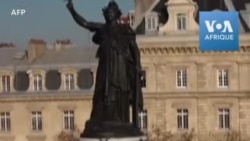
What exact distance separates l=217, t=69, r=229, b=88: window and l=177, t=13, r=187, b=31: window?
3.55 meters

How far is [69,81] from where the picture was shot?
6806 cm

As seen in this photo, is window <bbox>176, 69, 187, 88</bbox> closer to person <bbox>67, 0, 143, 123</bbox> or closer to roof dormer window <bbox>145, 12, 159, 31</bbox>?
roof dormer window <bbox>145, 12, 159, 31</bbox>

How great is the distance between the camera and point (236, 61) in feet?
210

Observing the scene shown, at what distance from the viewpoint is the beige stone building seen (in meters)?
64.3

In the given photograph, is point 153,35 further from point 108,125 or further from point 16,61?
point 108,125

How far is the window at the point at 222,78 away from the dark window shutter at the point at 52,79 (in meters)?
10.7

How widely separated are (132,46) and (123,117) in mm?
1302

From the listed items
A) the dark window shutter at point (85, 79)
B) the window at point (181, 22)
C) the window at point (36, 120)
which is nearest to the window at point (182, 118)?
the window at point (181, 22)

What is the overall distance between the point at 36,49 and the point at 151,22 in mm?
9086

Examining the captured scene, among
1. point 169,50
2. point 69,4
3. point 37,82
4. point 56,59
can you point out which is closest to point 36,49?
point 56,59

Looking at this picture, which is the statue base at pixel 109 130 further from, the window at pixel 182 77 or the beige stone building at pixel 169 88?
the window at pixel 182 77

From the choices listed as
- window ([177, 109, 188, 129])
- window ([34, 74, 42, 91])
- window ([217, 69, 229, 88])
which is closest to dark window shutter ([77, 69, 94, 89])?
window ([34, 74, 42, 91])

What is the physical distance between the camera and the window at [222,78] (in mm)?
64537

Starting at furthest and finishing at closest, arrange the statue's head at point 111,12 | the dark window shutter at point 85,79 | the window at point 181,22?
the dark window shutter at point 85,79, the window at point 181,22, the statue's head at point 111,12
